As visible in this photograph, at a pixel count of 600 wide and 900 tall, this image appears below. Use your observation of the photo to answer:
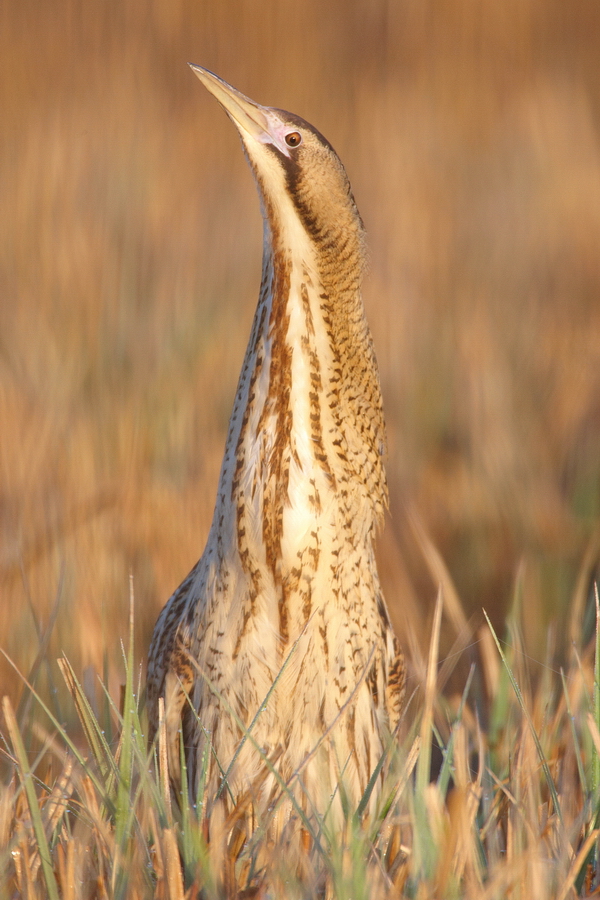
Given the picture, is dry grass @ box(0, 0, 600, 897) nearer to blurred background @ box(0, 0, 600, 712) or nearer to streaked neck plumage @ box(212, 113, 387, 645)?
blurred background @ box(0, 0, 600, 712)

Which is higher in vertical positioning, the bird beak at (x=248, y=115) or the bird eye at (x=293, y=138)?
the bird beak at (x=248, y=115)

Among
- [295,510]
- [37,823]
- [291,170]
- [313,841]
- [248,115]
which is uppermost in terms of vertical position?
[248,115]

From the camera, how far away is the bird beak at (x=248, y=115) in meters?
2.02

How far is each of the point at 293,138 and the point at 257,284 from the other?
2.77 metres

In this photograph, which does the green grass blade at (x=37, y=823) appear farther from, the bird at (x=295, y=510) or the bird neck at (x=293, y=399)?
the bird neck at (x=293, y=399)

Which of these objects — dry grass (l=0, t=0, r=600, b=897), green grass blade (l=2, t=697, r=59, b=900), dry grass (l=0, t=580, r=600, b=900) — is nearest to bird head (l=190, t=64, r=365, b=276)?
dry grass (l=0, t=580, r=600, b=900)

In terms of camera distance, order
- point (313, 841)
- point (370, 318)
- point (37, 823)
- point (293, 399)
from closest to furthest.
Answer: point (37, 823) < point (313, 841) < point (293, 399) < point (370, 318)

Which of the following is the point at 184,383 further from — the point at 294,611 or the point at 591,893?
the point at 591,893

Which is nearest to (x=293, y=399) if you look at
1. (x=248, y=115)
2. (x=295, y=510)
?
(x=295, y=510)

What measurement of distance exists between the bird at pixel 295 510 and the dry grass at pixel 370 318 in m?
0.22

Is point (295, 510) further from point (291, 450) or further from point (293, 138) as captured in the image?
point (293, 138)

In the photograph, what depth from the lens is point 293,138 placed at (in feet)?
6.57

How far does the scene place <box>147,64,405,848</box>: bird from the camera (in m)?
1.99

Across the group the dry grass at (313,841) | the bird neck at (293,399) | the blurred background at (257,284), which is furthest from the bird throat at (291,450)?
the blurred background at (257,284)
